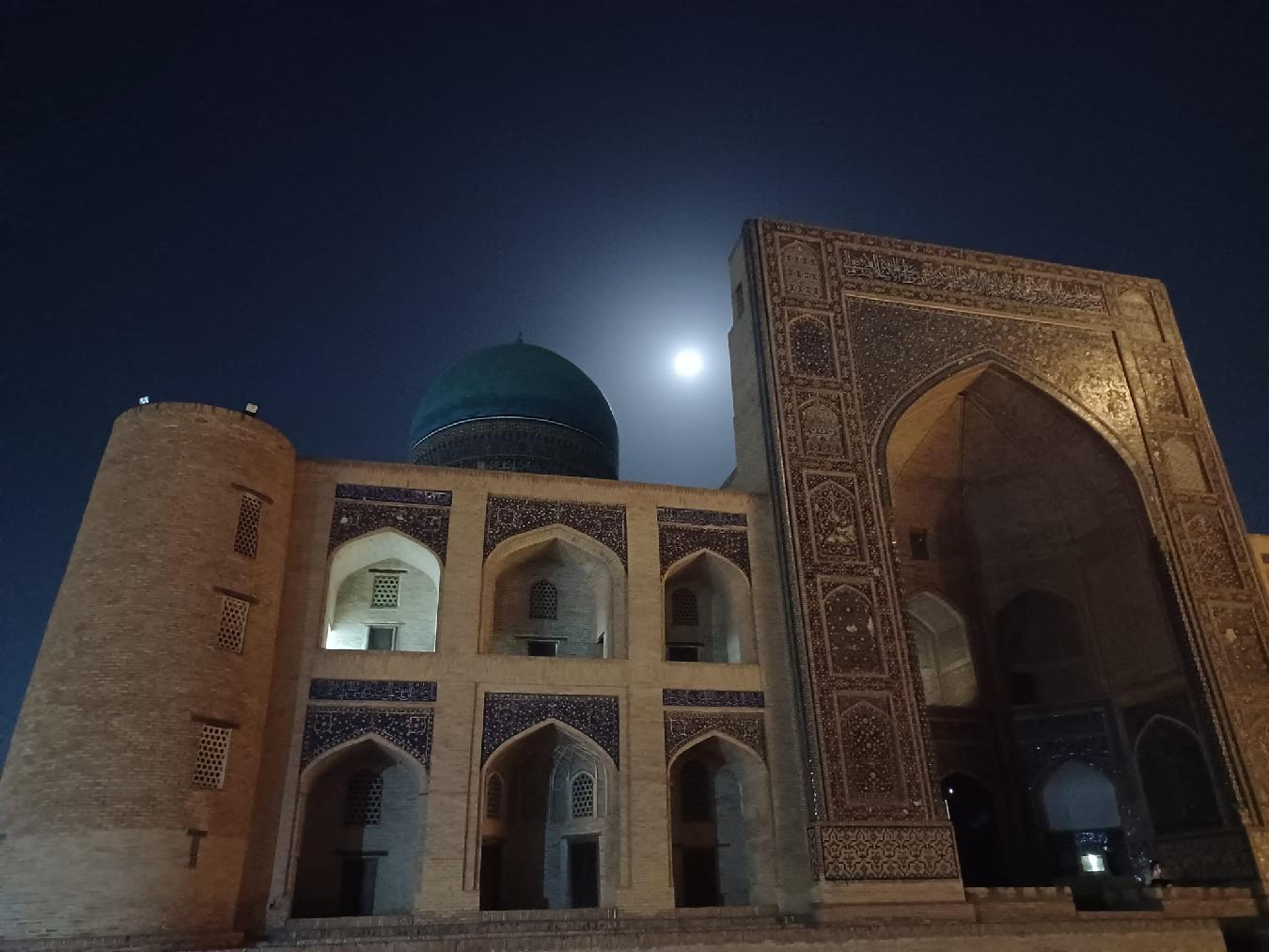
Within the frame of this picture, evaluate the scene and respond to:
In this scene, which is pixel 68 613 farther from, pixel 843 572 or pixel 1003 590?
pixel 1003 590

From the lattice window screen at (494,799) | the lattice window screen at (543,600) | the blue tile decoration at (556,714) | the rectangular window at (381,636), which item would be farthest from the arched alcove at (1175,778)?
the rectangular window at (381,636)

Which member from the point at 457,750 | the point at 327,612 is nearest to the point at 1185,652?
the point at 457,750

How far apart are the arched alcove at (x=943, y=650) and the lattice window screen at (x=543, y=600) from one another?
481cm

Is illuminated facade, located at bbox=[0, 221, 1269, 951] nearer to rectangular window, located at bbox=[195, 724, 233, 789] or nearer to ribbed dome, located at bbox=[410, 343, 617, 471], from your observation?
rectangular window, located at bbox=[195, 724, 233, 789]

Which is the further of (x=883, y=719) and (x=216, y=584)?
(x=883, y=719)

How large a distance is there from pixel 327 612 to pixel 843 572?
17.0 ft

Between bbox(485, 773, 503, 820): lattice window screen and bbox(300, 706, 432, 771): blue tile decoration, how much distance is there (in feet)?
4.16

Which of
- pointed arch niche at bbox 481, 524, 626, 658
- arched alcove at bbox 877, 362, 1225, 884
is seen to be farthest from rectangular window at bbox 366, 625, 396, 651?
arched alcove at bbox 877, 362, 1225, 884

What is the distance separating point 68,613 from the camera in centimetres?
791

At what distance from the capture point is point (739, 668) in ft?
32.0

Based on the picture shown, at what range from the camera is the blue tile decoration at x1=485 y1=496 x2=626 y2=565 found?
9.91m

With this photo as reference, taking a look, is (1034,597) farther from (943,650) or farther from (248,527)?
(248,527)

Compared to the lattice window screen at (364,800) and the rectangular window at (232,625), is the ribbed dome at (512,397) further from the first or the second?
the rectangular window at (232,625)

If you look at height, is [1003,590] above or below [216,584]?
above
